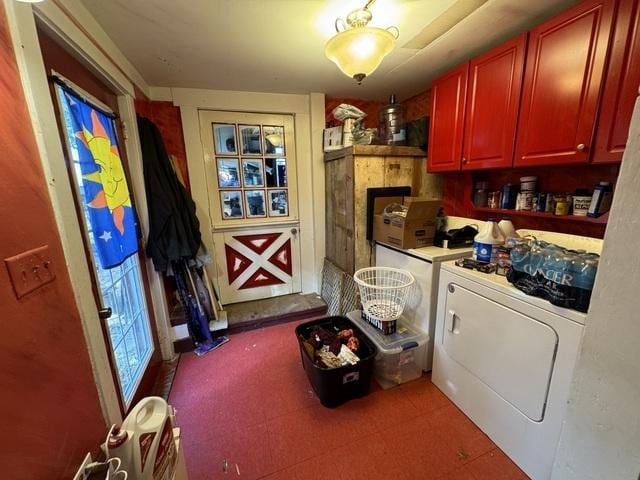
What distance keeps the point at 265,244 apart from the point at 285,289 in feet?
1.96

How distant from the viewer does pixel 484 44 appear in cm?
163

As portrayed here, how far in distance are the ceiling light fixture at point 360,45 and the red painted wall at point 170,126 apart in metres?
1.75

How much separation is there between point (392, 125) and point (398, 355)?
2.04m

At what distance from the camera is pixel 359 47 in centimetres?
118

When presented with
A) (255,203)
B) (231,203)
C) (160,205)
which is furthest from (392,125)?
(160,205)

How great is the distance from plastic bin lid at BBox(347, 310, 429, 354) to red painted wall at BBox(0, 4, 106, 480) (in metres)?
1.51

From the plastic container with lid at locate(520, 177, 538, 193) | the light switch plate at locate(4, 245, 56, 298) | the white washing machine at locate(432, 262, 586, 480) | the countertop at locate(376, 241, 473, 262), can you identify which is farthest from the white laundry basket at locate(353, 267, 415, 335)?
the light switch plate at locate(4, 245, 56, 298)

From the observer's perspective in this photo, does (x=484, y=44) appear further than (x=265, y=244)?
No

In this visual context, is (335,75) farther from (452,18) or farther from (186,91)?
(186,91)

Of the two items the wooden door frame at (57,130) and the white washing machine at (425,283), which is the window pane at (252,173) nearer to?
the wooden door frame at (57,130)

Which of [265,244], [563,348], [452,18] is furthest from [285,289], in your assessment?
[452,18]

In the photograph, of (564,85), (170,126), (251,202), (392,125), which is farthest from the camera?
(251,202)

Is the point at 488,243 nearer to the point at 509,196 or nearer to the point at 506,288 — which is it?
the point at 506,288

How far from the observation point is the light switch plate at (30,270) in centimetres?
69
